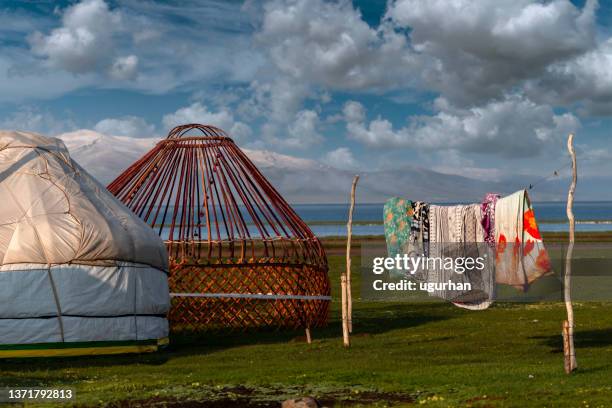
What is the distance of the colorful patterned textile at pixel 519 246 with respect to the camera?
19.2 meters

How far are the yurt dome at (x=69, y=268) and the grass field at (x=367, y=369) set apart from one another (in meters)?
0.45

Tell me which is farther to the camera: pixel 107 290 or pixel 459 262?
pixel 459 262

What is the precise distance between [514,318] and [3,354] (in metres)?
10.8

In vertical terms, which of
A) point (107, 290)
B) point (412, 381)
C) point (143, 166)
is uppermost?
point (143, 166)

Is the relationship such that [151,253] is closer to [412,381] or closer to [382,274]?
[412,381]

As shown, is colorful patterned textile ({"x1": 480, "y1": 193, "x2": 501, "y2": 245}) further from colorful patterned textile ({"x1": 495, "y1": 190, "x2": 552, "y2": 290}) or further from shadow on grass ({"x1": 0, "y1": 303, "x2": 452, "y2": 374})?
shadow on grass ({"x1": 0, "y1": 303, "x2": 452, "y2": 374})

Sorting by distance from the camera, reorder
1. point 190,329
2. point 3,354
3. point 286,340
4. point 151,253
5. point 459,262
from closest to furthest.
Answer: point 3,354 < point 151,253 < point 286,340 < point 190,329 < point 459,262

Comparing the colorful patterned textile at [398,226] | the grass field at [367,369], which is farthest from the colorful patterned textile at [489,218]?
the colorful patterned textile at [398,226]

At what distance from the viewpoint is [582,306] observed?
2186 cm

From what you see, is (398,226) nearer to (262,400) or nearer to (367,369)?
(367,369)

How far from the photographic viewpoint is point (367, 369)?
40.5ft

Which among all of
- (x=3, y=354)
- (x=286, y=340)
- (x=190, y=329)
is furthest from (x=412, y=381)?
(x=190, y=329)
